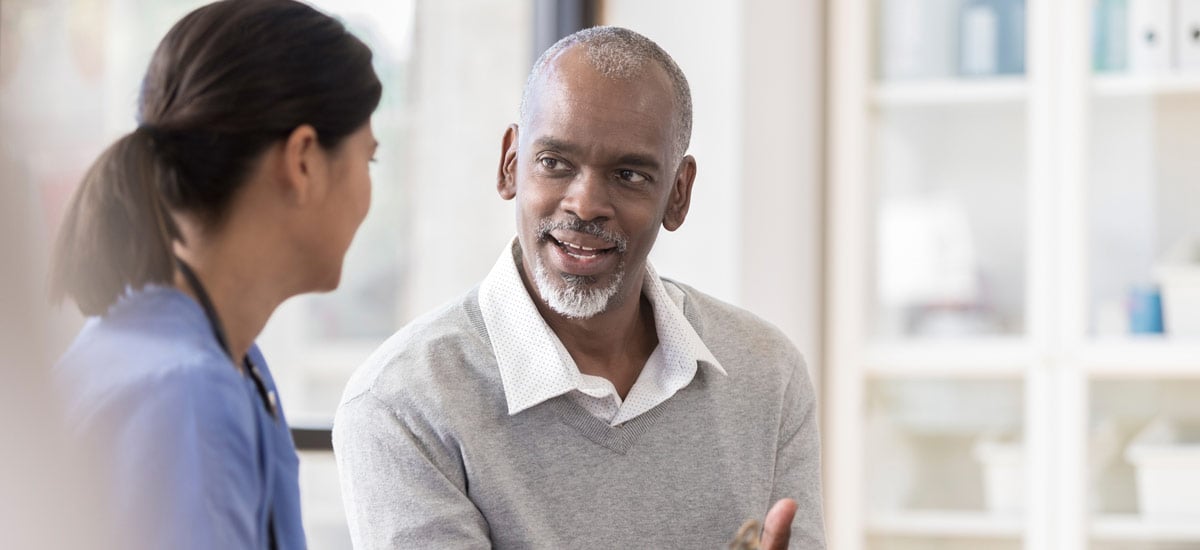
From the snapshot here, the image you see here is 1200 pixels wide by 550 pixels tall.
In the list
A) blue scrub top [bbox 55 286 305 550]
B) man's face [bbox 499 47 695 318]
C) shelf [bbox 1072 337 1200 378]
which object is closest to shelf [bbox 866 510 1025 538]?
shelf [bbox 1072 337 1200 378]

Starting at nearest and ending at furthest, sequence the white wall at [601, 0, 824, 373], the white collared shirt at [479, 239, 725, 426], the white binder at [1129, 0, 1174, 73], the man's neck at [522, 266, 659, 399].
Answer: the white collared shirt at [479, 239, 725, 426] < the man's neck at [522, 266, 659, 399] < the white wall at [601, 0, 824, 373] < the white binder at [1129, 0, 1174, 73]

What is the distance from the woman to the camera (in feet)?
2.26

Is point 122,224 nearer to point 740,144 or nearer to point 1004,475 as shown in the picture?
point 740,144

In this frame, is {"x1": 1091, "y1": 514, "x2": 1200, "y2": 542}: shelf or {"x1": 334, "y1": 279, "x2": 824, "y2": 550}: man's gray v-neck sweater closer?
{"x1": 334, "y1": 279, "x2": 824, "y2": 550}: man's gray v-neck sweater

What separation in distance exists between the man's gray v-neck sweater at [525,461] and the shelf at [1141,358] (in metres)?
1.62

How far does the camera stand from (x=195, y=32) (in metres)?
0.85

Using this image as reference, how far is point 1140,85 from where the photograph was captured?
2740 mm

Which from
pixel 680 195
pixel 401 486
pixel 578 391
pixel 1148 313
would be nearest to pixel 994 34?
pixel 1148 313

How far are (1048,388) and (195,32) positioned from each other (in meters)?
2.35

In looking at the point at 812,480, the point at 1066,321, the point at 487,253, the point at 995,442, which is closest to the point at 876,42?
the point at 1066,321

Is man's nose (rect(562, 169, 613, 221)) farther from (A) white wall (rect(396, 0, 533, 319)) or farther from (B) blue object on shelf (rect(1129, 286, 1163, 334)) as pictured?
(A) white wall (rect(396, 0, 533, 319))

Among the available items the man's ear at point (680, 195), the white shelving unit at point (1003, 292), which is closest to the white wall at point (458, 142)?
the white shelving unit at point (1003, 292)

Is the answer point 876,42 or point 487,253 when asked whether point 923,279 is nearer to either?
point 876,42

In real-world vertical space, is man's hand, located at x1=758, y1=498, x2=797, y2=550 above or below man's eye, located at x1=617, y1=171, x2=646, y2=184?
below
